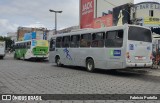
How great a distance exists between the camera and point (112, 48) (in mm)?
17203

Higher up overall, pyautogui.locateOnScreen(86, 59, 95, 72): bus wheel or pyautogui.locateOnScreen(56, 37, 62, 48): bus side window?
pyautogui.locateOnScreen(56, 37, 62, 48): bus side window

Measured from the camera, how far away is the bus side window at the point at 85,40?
19.7m

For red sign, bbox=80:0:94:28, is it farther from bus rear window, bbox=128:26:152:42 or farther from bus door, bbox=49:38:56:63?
bus rear window, bbox=128:26:152:42

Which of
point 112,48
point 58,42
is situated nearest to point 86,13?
point 58,42

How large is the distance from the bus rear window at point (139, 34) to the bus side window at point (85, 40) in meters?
3.95

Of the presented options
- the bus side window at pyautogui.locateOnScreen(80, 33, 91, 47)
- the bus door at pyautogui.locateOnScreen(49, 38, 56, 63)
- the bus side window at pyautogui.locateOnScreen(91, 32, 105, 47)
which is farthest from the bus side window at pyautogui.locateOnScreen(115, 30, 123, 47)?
the bus door at pyautogui.locateOnScreen(49, 38, 56, 63)

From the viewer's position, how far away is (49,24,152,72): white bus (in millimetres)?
16328

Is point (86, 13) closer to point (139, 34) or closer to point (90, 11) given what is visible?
point (90, 11)

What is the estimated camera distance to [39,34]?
2013 inches

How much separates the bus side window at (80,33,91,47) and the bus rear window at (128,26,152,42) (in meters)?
3.95

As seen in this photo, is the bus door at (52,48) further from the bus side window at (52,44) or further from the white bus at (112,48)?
the white bus at (112,48)

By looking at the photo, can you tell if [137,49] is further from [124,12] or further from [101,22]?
[101,22]

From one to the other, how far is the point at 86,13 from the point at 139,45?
2648 centimetres

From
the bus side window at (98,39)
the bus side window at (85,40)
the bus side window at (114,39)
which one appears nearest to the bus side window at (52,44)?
the bus side window at (85,40)
